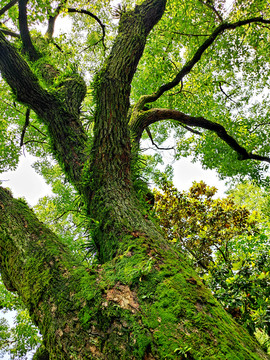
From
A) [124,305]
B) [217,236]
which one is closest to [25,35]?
[124,305]

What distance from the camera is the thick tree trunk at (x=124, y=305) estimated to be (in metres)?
1.30

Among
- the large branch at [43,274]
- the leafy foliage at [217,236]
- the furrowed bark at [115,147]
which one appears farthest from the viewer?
the leafy foliage at [217,236]

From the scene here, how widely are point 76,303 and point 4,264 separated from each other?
1.05 metres

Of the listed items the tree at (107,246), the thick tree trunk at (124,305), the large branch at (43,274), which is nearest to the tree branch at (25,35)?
the tree at (107,246)

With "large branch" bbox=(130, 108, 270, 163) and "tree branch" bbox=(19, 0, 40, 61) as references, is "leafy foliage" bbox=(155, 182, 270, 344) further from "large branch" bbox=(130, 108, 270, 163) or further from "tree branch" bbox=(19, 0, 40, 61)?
"tree branch" bbox=(19, 0, 40, 61)

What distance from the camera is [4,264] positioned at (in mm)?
2186

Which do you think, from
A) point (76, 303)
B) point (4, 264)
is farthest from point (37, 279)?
point (4, 264)

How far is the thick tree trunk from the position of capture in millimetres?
1300

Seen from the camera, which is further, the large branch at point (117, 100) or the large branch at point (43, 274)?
the large branch at point (117, 100)

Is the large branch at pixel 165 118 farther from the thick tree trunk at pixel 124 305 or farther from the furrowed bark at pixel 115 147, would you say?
the thick tree trunk at pixel 124 305


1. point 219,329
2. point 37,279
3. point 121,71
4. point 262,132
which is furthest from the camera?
point 262,132

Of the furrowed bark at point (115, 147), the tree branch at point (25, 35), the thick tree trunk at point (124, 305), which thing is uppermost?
the tree branch at point (25, 35)

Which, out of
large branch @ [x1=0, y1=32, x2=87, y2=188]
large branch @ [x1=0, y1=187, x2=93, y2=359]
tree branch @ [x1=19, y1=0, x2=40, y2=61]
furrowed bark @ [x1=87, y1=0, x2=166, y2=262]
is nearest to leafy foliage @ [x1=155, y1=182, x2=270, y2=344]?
furrowed bark @ [x1=87, y1=0, x2=166, y2=262]

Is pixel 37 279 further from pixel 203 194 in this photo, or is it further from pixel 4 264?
pixel 203 194
